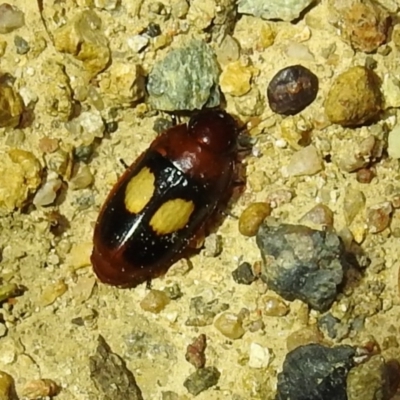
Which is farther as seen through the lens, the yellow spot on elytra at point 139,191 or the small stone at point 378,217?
the small stone at point 378,217

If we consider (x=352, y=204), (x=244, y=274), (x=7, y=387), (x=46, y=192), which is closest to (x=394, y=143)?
(x=352, y=204)

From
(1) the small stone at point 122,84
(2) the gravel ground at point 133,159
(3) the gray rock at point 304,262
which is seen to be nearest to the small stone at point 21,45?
(2) the gravel ground at point 133,159

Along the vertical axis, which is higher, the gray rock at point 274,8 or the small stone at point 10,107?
the gray rock at point 274,8

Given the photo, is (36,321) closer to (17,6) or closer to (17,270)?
(17,270)

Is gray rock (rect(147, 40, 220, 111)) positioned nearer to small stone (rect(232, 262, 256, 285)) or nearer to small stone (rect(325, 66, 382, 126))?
small stone (rect(325, 66, 382, 126))

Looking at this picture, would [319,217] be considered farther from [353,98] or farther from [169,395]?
[169,395]

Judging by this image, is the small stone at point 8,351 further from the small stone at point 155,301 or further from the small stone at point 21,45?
the small stone at point 21,45

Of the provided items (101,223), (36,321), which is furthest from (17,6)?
(36,321)

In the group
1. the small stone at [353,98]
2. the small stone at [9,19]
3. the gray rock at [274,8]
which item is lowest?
the small stone at [353,98]
